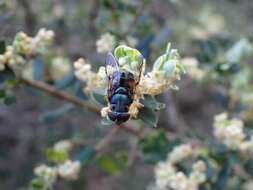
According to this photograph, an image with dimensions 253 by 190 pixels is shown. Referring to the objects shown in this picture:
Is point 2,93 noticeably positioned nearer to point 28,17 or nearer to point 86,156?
point 86,156

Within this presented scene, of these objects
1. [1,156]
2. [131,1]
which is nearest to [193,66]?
[131,1]

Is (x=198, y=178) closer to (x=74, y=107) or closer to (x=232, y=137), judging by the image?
(x=232, y=137)

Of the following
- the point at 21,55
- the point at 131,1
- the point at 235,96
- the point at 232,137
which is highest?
the point at 131,1

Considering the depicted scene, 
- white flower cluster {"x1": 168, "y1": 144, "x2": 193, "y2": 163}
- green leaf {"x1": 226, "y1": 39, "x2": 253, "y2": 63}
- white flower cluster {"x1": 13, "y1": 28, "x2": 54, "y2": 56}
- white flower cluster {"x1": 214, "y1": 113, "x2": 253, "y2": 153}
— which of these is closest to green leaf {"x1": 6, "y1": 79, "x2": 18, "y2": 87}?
white flower cluster {"x1": 13, "y1": 28, "x2": 54, "y2": 56}

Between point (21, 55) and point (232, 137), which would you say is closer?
point (21, 55)

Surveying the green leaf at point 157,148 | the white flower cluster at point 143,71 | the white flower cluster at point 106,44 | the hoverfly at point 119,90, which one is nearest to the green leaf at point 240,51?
the green leaf at point 157,148
